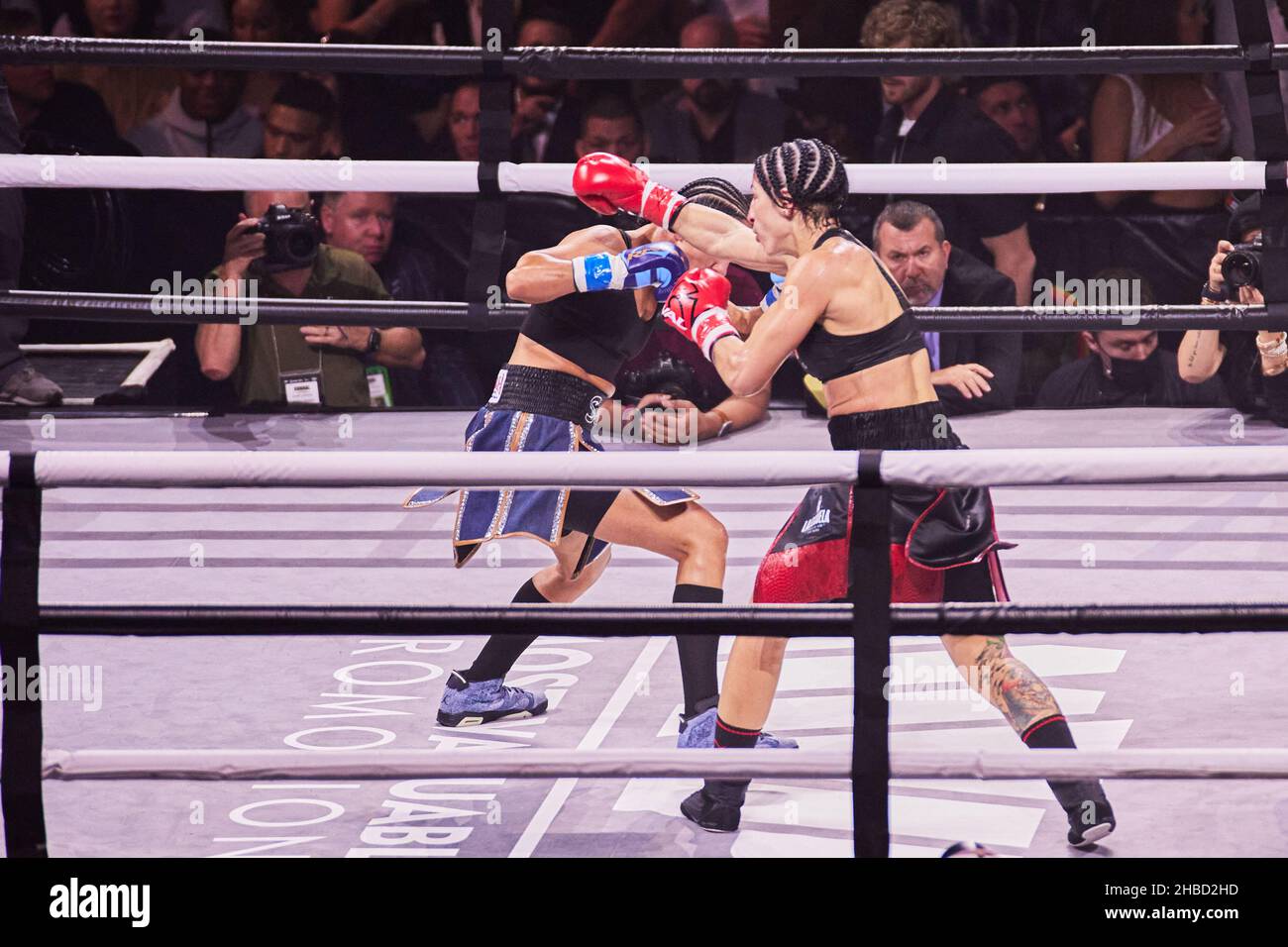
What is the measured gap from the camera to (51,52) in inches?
139

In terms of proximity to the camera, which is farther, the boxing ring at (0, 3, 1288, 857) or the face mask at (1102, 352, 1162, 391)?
the face mask at (1102, 352, 1162, 391)

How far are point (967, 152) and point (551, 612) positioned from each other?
3.13m

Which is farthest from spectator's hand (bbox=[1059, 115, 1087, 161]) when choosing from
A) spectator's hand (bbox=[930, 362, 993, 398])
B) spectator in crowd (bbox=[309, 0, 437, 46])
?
spectator in crowd (bbox=[309, 0, 437, 46])

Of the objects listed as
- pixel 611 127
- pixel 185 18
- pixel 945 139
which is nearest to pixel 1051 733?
pixel 945 139

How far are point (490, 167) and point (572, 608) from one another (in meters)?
1.63

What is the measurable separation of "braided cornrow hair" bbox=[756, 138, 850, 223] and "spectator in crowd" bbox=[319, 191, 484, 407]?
2234 mm

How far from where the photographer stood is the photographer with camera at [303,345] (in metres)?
4.66

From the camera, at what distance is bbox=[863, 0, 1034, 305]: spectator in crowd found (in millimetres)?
4801

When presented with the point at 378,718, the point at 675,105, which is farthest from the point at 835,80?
the point at 378,718

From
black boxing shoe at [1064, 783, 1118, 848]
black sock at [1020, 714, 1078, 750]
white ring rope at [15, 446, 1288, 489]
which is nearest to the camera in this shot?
white ring rope at [15, 446, 1288, 489]

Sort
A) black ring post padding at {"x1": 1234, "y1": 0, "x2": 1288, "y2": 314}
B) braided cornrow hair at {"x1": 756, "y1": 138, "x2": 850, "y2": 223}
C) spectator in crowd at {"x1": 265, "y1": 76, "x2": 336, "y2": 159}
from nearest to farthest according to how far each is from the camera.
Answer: braided cornrow hair at {"x1": 756, "y1": 138, "x2": 850, "y2": 223} < black ring post padding at {"x1": 1234, "y1": 0, "x2": 1288, "y2": 314} < spectator in crowd at {"x1": 265, "y1": 76, "x2": 336, "y2": 159}

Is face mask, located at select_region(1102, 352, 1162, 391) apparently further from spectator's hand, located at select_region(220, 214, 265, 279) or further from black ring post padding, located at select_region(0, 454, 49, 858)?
black ring post padding, located at select_region(0, 454, 49, 858)

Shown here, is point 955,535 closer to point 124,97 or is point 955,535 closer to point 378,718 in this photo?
point 378,718

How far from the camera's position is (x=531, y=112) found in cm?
539
